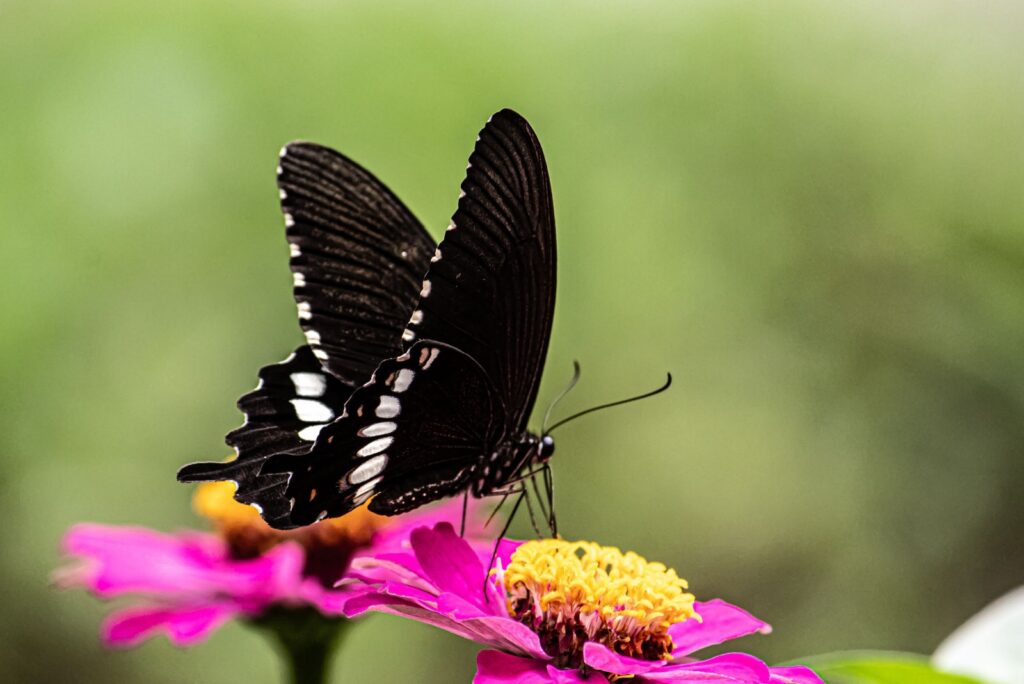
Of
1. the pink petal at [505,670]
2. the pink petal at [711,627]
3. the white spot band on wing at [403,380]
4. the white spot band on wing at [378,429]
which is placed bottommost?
the pink petal at [505,670]

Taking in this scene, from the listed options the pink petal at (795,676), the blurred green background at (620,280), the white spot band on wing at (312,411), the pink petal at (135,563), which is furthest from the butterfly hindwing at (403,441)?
the blurred green background at (620,280)

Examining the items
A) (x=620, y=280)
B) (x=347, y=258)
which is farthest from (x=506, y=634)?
(x=620, y=280)

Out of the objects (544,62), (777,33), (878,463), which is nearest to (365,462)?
(878,463)

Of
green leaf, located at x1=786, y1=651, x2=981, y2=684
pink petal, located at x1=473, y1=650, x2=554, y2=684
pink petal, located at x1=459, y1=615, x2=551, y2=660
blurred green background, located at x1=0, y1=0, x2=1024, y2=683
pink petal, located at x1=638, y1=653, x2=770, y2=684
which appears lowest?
pink petal, located at x1=473, y1=650, x2=554, y2=684

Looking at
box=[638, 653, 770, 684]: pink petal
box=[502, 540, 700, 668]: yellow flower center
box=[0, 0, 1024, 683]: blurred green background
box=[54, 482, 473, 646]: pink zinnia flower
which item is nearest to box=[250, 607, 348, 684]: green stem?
box=[54, 482, 473, 646]: pink zinnia flower

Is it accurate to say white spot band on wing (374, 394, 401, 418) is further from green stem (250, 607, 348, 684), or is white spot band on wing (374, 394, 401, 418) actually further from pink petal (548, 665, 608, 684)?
green stem (250, 607, 348, 684)

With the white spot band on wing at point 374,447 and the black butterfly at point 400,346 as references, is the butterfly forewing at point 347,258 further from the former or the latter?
the white spot band on wing at point 374,447
